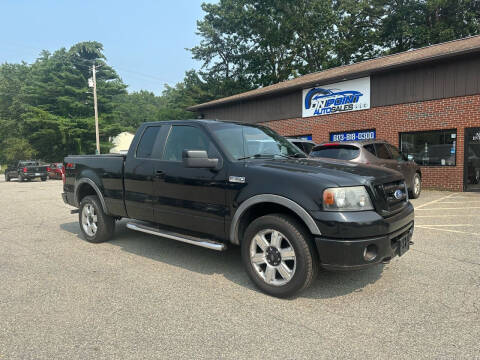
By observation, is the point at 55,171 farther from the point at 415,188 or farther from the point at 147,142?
the point at 415,188

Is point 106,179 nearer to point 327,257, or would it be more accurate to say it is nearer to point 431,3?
point 327,257

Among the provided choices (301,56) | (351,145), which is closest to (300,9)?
(301,56)

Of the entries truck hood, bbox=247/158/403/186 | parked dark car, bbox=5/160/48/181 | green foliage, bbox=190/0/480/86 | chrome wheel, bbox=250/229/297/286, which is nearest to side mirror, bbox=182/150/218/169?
truck hood, bbox=247/158/403/186

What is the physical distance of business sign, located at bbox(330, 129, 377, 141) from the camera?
14184 mm

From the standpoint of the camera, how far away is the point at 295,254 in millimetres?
3289

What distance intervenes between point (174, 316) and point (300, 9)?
37.2 m

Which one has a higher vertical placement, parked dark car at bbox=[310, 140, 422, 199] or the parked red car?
parked dark car at bbox=[310, 140, 422, 199]

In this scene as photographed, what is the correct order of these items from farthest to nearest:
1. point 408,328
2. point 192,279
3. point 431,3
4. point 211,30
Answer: point 211,30, point 431,3, point 192,279, point 408,328

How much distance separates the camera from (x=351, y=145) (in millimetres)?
8219

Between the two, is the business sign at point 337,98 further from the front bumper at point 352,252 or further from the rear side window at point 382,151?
the front bumper at point 352,252

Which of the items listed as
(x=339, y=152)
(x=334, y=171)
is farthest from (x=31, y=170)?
(x=334, y=171)

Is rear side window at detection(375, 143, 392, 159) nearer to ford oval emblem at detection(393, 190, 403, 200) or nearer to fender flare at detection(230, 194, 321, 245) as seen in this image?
ford oval emblem at detection(393, 190, 403, 200)

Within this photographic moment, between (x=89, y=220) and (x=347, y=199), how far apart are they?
14.6 ft

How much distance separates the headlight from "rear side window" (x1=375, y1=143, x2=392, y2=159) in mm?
6028
